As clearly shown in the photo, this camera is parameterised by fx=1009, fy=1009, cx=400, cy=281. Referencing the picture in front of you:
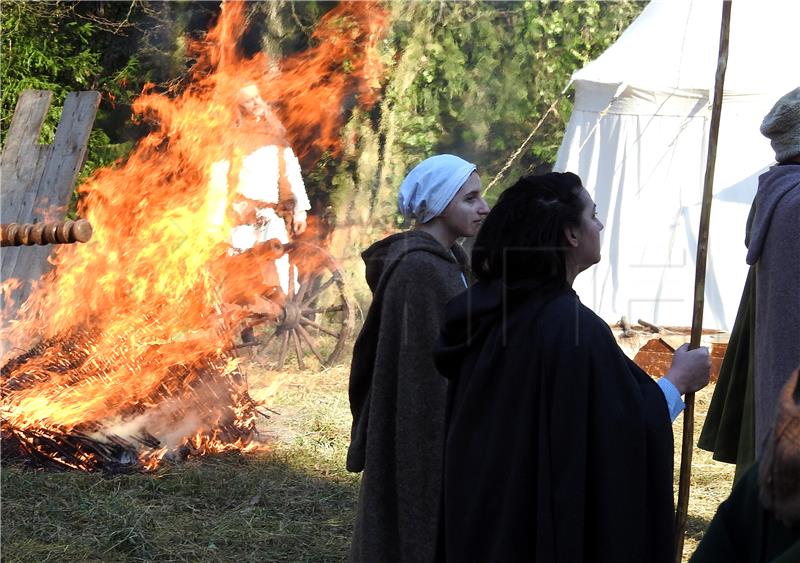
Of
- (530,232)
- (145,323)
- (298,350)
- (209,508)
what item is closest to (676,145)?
(298,350)

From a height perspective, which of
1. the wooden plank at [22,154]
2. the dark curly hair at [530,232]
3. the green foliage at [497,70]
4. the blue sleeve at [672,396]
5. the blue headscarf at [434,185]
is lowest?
the blue sleeve at [672,396]

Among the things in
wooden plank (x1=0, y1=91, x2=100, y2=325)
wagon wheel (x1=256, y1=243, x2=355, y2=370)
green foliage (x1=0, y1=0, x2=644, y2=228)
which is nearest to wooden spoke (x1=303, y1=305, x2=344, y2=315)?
wagon wheel (x1=256, y1=243, x2=355, y2=370)

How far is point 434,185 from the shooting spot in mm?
3039

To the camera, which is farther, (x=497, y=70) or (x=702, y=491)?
(x=497, y=70)

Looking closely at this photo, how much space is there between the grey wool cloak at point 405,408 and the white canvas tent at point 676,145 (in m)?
6.63

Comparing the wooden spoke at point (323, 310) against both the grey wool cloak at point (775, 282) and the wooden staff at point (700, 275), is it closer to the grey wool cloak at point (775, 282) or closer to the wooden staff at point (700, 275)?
the grey wool cloak at point (775, 282)

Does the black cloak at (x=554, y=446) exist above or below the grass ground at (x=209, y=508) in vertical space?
above

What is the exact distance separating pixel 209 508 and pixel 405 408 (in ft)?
9.18

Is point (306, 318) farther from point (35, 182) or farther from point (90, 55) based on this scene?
point (90, 55)

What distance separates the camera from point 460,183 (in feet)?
9.98

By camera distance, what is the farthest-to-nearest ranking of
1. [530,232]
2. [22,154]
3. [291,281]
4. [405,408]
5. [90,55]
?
[90,55] → [291,281] → [22,154] → [405,408] → [530,232]

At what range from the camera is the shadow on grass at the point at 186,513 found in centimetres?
463

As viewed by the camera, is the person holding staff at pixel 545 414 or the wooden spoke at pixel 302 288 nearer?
the person holding staff at pixel 545 414

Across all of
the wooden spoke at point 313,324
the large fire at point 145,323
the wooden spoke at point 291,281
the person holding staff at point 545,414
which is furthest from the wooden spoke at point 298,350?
the person holding staff at point 545,414
